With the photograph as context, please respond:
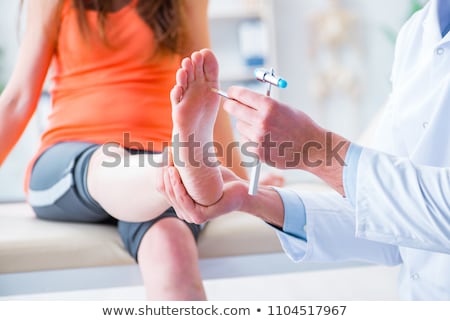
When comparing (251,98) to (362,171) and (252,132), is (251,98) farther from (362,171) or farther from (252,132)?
(362,171)

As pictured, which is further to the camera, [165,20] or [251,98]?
→ [165,20]

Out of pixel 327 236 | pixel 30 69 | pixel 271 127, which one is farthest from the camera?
pixel 30 69

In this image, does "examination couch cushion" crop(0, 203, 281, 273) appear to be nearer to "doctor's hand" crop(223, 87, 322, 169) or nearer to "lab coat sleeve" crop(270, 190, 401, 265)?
"lab coat sleeve" crop(270, 190, 401, 265)

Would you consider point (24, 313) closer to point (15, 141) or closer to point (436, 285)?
point (15, 141)

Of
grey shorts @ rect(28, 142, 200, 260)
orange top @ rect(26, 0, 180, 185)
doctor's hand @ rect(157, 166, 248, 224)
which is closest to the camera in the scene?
doctor's hand @ rect(157, 166, 248, 224)

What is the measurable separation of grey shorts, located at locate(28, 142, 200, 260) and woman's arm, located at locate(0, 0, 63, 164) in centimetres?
7

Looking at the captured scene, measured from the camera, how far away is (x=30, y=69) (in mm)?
947

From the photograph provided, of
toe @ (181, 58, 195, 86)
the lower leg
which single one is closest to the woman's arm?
the lower leg

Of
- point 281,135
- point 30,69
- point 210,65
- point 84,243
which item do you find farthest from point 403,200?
point 30,69

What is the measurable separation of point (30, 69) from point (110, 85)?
13 centimetres

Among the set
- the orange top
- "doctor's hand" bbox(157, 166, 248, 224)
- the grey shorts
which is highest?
the orange top

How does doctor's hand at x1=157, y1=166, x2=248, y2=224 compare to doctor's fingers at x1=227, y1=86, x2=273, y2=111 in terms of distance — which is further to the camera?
doctor's hand at x1=157, y1=166, x2=248, y2=224

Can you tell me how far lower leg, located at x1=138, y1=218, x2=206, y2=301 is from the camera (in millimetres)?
764

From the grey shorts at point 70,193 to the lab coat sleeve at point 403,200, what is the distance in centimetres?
31
